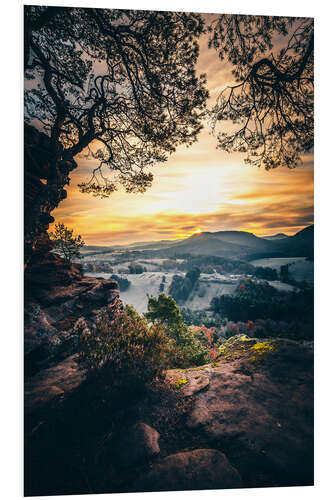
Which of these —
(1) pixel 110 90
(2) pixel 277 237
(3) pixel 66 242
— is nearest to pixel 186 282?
(2) pixel 277 237

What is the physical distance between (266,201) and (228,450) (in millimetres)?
4938

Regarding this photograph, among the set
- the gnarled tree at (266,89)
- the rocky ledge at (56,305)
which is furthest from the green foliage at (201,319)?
the gnarled tree at (266,89)

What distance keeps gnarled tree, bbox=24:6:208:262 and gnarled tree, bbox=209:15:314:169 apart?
2.11ft

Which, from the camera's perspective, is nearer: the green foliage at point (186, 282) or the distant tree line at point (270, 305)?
the distant tree line at point (270, 305)

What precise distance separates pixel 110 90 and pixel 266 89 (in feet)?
11.9

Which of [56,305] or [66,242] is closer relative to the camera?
[56,305]

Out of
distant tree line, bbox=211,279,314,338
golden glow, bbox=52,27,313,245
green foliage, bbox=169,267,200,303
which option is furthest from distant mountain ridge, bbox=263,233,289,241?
green foliage, bbox=169,267,200,303

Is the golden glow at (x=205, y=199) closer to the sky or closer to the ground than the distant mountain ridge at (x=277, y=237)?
closer to the sky

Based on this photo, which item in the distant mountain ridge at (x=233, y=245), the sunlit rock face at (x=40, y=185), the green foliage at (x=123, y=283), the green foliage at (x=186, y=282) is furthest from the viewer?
the green foliage at (x=186, y=282)

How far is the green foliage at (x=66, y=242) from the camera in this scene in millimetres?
4680

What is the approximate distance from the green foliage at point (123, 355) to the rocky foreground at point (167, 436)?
29cm

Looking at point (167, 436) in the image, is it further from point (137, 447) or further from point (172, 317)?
point (172, 317)

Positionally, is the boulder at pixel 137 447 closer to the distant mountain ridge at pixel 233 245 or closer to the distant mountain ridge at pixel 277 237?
the distant mountain ridge at pixel 233 245

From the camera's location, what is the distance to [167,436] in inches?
122
